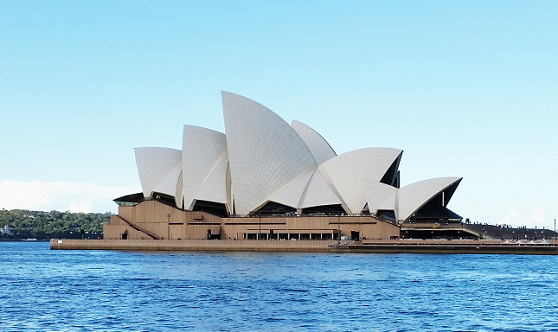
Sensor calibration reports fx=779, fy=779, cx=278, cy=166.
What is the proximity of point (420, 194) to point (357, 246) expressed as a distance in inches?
414

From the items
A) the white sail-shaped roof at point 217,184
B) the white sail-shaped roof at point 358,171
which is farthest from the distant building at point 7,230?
the white sail-shaped roof at point 358,171

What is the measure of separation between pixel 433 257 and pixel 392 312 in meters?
34.8

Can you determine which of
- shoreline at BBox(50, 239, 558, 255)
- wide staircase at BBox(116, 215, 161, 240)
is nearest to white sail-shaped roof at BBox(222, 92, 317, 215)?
shoreline at BBox(50, 239, 558, 255)

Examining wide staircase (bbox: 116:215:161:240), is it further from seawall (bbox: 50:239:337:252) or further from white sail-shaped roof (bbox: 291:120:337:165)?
white sail-shaped roof (bbox: 291:120:337:165)

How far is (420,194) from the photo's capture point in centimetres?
7800

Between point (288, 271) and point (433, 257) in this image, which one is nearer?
point (288, 271)

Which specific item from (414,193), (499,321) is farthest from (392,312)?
(414,193)

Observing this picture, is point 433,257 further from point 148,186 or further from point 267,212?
point 148,186

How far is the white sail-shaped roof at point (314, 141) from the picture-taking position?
85500 mm

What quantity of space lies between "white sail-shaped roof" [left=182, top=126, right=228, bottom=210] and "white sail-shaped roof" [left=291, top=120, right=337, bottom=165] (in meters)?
8.81

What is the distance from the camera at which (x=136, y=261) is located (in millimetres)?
61281

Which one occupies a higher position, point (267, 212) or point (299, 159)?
point (299, 159)

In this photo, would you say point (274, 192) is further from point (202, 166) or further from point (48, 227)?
point (48, 227)

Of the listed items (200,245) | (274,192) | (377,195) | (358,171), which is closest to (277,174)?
(274,192)
